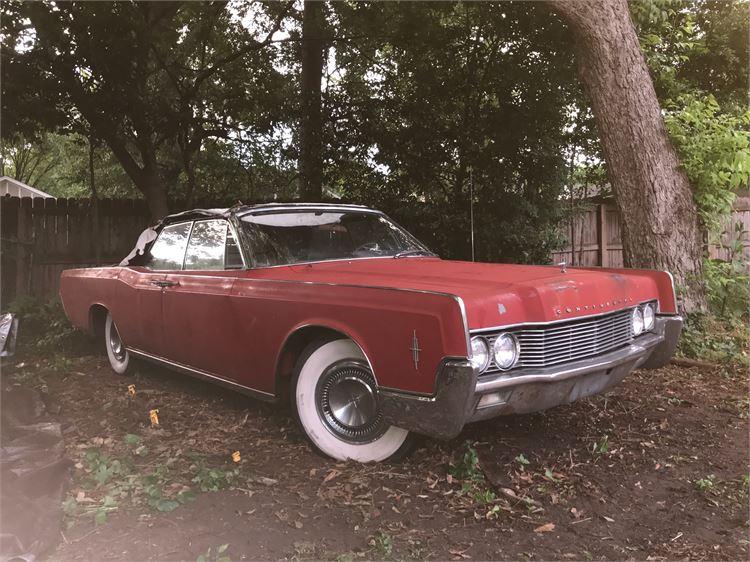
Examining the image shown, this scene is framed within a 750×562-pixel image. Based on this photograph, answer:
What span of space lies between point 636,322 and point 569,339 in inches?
34.0

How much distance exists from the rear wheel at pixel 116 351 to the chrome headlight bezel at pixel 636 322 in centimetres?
422

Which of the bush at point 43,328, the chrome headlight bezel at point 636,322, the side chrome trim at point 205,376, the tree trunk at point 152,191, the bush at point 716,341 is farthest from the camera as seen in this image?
the tree trunk at point 152,191

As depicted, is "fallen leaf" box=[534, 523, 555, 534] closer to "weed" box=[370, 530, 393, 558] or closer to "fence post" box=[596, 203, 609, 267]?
"weed" box=[370, 530, 393, 558]

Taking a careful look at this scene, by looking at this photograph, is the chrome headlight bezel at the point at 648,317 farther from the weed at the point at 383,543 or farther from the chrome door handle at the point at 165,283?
the chrome door handle at the point at 165,283

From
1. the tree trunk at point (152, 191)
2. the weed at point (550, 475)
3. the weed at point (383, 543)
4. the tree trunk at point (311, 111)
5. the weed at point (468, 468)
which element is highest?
the tree trunk at point (311, 111)

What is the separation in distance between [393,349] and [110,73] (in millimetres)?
7084

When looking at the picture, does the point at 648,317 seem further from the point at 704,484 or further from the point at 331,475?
the point at 331,475

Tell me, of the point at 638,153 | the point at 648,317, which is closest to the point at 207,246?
the point at 648,317

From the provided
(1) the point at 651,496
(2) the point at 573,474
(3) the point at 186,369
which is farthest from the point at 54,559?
(1) the point at 651,496

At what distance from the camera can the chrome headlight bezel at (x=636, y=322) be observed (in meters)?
3.73

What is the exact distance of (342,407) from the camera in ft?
11.3

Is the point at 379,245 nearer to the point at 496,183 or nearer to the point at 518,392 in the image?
the point at 518,392

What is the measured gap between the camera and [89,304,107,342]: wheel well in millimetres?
5926

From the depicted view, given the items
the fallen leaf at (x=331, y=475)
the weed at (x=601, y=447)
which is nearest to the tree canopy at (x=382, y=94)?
the weed at (x=601, y=447)
